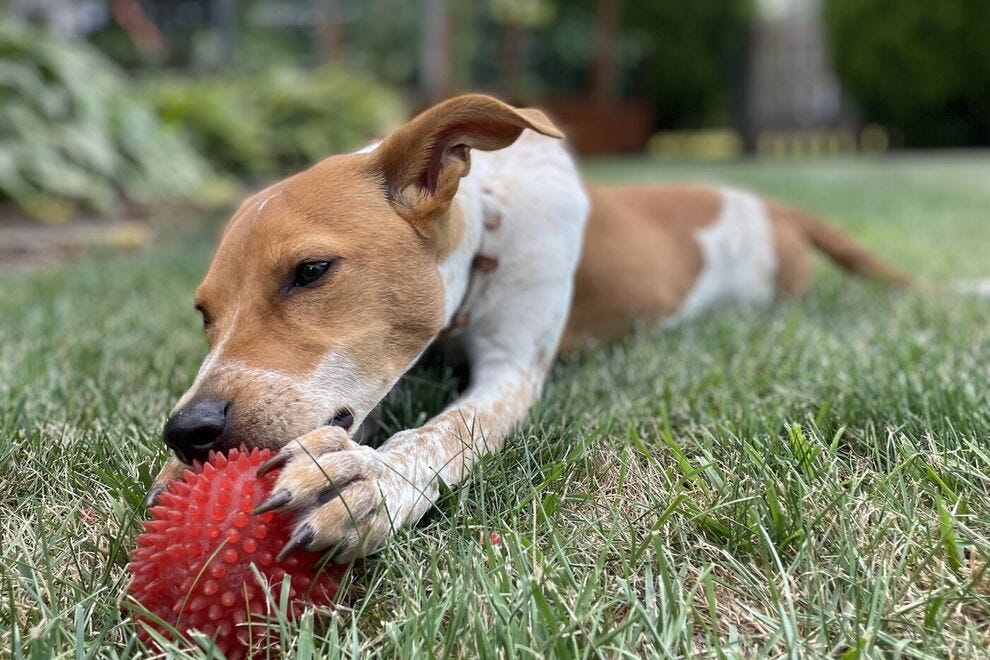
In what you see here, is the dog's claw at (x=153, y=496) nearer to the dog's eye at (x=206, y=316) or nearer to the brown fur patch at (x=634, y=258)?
the dog's eye at (x=206, y=316)

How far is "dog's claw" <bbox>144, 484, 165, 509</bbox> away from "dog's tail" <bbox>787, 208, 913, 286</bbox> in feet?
12.2

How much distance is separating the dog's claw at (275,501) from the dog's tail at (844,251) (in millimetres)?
3687

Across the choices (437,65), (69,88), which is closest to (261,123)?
(69,88)

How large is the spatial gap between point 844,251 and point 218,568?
3.99m

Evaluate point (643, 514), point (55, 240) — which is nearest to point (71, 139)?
→ point (55, 240)

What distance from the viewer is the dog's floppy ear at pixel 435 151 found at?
2.16 metres

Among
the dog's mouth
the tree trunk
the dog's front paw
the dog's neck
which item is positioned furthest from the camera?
the tree trunk

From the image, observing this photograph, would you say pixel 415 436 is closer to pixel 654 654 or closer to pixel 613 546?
pixel 613 546

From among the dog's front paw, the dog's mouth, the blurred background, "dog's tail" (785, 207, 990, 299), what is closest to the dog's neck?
the dog's mouth

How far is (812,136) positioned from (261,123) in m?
15.9

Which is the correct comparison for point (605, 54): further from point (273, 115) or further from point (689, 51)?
point (273, 115)

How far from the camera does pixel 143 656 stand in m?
1.36

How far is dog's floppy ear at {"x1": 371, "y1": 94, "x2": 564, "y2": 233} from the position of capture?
7.08ft

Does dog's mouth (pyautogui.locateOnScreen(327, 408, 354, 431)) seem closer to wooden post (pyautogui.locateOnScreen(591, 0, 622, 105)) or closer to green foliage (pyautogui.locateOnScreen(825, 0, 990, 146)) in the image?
wooden post (pyautogui.locateOnScreen(591, 0, 622, 105))
